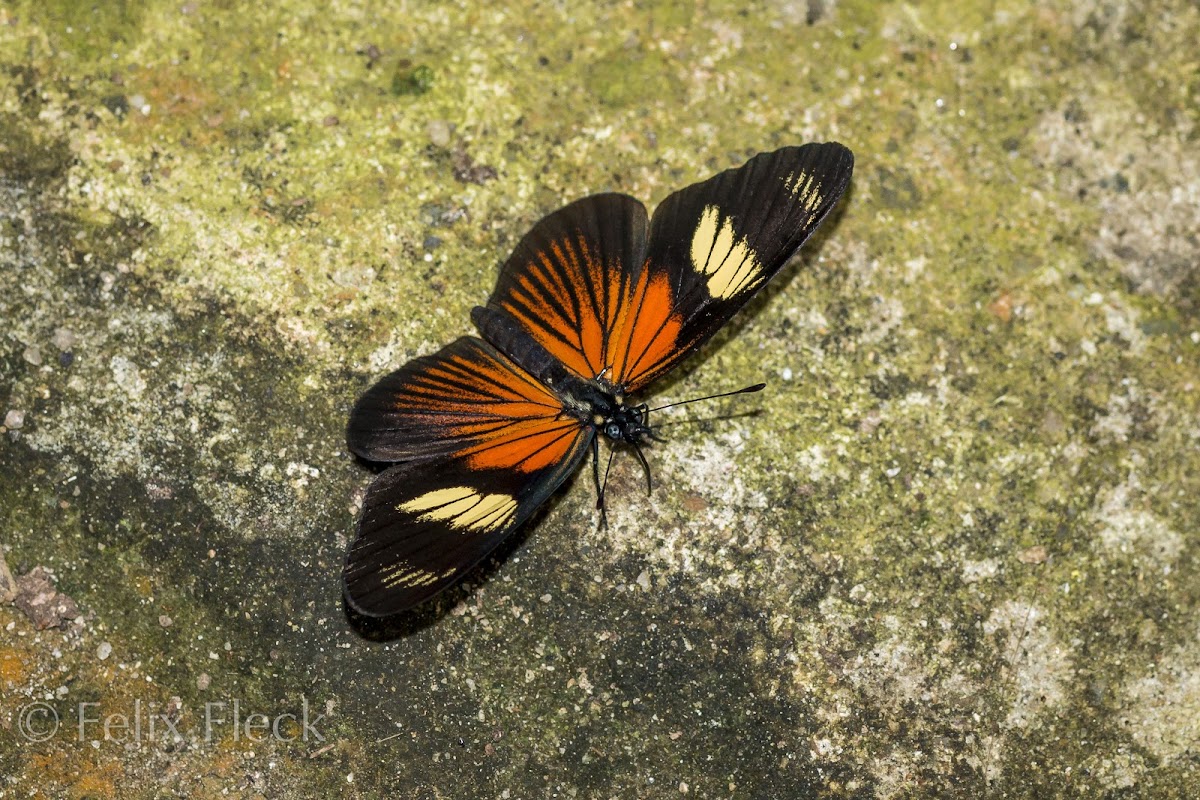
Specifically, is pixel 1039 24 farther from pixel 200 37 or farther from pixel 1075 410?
pixel 200 37

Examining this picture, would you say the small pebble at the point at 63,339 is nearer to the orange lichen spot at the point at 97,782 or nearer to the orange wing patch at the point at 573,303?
the orange lichen spot at the point at 97,782

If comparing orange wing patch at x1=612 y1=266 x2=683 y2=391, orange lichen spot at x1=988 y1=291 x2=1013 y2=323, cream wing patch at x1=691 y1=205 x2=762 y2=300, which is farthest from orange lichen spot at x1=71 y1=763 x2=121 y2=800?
orange lichen spot at x1=988 y1=291 x2=1013 y2=323

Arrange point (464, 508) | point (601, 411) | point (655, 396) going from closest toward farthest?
1. point (464, 508)
2. point (601, 411)
3. point (655, 396)

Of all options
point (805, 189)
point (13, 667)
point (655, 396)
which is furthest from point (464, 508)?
point (13, 667)

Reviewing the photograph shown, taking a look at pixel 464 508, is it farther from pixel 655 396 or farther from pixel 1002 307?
pixel 1002 307

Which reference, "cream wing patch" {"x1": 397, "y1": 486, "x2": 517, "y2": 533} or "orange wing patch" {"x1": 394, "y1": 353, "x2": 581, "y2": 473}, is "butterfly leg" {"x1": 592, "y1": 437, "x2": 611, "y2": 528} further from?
"cream wing patch" {"x1": 397, "y1": 486, "x2": 517, "y2": 533}

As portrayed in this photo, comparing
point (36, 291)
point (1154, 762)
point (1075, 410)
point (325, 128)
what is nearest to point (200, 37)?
point (325, 128)

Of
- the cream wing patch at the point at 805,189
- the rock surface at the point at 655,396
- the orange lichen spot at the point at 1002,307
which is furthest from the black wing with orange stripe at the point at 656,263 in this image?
the orange lichen spot at the point at 1002,307
